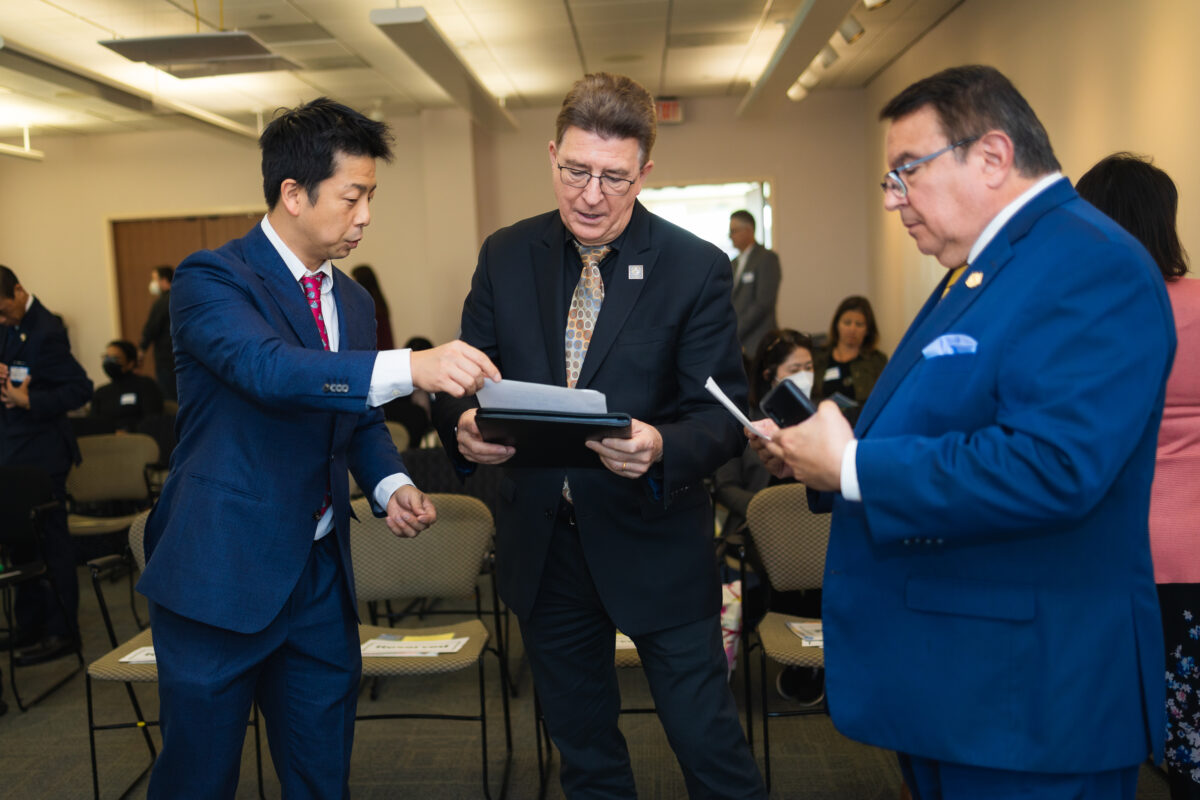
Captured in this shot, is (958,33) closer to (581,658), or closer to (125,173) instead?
(581,658)

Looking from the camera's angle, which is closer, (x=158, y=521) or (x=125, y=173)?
(x=158, y=521)

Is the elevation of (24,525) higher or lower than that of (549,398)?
lower

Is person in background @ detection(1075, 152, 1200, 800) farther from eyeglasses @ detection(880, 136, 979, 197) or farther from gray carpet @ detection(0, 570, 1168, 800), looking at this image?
eyeglasses @ detection(880, 136, 979, 197)

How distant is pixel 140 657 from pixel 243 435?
154 centimetres

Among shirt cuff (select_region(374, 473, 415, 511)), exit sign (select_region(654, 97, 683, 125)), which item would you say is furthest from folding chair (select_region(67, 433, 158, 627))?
exit sign (select_region(654, 97, 683, 125))

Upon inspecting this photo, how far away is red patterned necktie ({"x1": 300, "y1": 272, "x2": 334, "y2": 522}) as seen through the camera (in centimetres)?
188

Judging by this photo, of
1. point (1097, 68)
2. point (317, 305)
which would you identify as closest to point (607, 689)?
point (317, 305)

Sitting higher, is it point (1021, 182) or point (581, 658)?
point (1021, 182)

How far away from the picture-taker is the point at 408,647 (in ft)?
9.68

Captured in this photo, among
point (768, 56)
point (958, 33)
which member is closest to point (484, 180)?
point (768, 56)

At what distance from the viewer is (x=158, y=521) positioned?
181 cm

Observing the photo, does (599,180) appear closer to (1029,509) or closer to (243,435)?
(243,435)

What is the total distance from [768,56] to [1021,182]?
7854 mm

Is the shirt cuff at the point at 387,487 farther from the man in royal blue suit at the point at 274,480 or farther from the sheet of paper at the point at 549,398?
the sheet of paper at the point at 549,398
